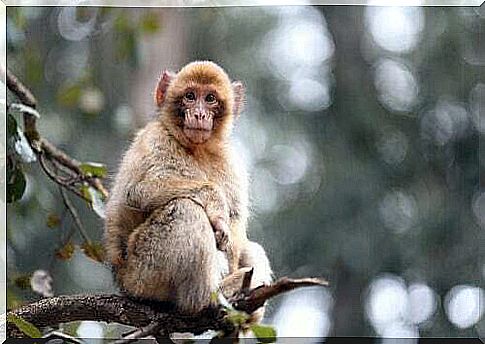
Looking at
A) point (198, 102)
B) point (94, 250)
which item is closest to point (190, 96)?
point (198, 102)

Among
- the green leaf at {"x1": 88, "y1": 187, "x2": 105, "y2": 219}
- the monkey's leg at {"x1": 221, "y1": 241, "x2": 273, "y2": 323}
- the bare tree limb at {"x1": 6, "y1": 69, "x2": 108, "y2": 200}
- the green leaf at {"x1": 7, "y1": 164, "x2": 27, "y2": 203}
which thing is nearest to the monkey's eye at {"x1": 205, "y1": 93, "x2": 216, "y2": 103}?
the monkey's leg at {"x1": 221, "y1": 241, "x2": 273, "y2": 323}

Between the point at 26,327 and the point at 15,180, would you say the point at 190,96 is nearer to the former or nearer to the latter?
the point at 26,327

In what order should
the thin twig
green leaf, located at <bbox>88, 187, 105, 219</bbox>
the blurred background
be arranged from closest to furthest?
the thin twig → green leaf, located at <bbox>88, 187, 105, 219</bbox> → the blurred background

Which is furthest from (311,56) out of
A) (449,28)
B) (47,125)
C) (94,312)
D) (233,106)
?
(94,312)

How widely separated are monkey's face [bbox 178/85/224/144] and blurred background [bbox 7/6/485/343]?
682mm

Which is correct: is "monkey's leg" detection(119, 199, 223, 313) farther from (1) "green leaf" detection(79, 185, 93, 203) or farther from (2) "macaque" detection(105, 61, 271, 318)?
(1) "green leaf" detection(79, 185, 93, 203)

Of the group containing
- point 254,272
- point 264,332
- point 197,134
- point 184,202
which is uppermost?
point 197,134

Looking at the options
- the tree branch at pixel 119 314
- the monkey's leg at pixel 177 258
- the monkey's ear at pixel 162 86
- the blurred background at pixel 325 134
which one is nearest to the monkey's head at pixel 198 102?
the monkey's ear at pixel 162 86

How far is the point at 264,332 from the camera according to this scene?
1377 mm

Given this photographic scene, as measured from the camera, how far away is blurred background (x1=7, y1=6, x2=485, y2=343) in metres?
2.53

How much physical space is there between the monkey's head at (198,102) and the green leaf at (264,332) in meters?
0.40

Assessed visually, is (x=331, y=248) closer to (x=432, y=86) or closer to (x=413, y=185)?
(x=413, y=185)

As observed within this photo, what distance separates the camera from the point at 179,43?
8.79ft

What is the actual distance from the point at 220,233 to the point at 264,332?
0.79 ft
